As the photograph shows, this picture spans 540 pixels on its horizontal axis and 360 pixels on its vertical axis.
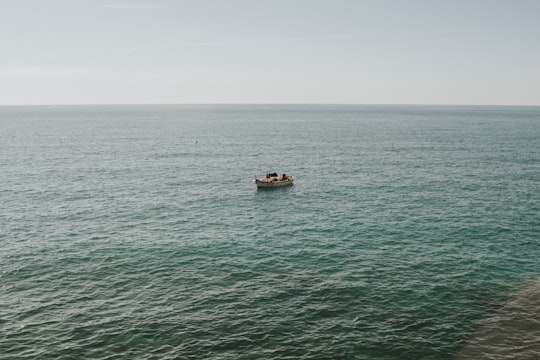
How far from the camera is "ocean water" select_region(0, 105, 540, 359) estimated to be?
3334cm

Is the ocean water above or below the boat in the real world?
below

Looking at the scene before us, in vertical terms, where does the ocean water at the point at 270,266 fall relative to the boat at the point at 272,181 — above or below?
below

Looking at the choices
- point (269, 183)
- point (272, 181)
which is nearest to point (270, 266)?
point (269, 183)

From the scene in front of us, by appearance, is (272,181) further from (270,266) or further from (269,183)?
(270,266)

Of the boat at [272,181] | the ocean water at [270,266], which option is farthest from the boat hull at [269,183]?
the ocean water at [270,266]

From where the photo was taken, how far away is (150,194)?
3155 inches

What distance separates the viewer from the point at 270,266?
47.3 m

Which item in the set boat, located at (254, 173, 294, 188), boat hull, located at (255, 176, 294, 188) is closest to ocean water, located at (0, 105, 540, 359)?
boat, located at (254, 173, 294, 188)

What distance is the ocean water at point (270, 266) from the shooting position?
3334 cm

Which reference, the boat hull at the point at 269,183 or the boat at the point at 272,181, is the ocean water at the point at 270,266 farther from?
the boat hull at the point at 269,183

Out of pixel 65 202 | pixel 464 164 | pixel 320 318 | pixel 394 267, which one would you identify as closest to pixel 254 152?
pixel 464 164

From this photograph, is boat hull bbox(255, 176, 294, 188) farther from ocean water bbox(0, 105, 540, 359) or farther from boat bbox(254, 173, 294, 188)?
ocean water bbox(0, 105, 540, 359)

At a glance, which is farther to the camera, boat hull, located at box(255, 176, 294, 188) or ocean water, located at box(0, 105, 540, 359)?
boat hull, located at box(255, 176, 294, 188)

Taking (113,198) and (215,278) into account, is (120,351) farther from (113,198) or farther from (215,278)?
(113,198)
